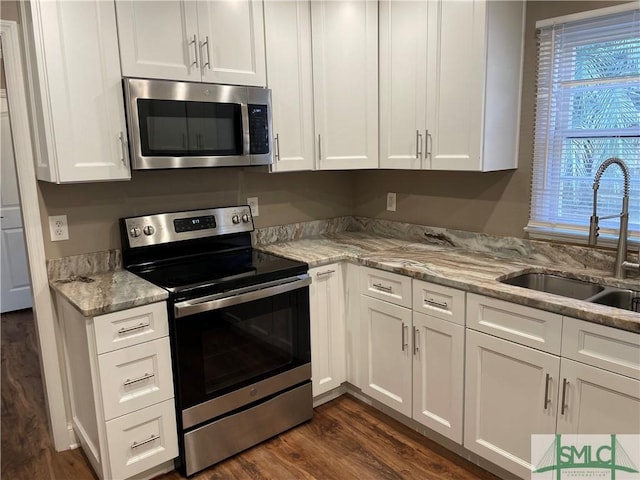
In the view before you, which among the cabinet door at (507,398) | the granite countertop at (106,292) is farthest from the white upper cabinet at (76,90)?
the cabinet door at (507,398)

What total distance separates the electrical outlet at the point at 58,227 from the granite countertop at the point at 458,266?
3.51 ft

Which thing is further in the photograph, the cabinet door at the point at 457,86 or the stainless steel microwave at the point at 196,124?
the cabinet door at the point at 457,86

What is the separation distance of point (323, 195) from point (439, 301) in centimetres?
132

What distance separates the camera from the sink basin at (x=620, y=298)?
199 centimetres

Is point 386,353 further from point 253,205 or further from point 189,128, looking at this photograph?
point 189,128

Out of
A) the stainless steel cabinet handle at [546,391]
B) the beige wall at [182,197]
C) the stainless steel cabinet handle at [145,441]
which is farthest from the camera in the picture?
the beige wall at [182,197]

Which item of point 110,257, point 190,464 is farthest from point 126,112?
point 190,464

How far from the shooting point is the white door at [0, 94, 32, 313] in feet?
14.8

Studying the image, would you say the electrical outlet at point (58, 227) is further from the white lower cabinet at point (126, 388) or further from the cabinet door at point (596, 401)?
the cabinet door at point (596, 401)

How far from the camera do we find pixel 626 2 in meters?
2.04

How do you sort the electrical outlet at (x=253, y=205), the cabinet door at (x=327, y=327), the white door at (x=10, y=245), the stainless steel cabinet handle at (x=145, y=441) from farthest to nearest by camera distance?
1. the white door at (x=10, y=245)
2. the electrical outlet at (x=253, y=205)
3. the cabinet door at (x=327, y=327)
4. the stainless steel cabinet handle at (x=145, y=441)

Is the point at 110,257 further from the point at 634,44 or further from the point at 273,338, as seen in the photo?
the point at 634,44

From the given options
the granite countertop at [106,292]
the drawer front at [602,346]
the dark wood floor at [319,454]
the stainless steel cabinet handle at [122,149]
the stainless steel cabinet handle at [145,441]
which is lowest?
the dark wood floor at [319,454]

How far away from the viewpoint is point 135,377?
2.03 m
